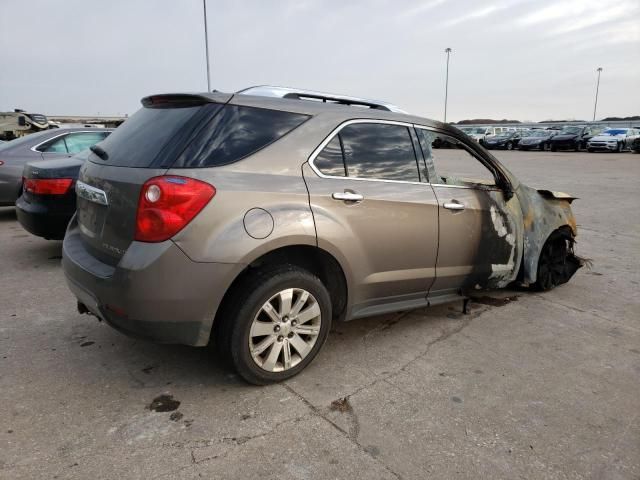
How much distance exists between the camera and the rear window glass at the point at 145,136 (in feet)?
9.27

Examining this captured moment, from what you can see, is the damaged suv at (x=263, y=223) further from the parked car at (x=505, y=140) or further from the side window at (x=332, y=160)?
the parked car at (x=505, y=140)

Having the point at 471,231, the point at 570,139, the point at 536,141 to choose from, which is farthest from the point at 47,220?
the point at 536,141

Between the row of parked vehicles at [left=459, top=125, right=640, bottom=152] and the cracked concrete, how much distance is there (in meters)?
32.0

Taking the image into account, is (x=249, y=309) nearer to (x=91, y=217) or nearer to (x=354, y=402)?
(x=354, y=402)

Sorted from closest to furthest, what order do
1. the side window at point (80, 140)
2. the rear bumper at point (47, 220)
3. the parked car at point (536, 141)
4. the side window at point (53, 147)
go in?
the rear bumper at point (47, 220) < the side window at point (53, 147) < the side window at point (80, 140) < the parked car at point (536, 141)

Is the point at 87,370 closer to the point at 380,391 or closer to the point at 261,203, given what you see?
the point at 261,203

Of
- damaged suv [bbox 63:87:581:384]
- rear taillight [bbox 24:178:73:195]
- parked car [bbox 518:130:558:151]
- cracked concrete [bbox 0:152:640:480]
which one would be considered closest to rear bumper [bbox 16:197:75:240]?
rear taillight [bbox 24:178:73:195]

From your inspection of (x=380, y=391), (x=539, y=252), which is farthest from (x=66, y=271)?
(x=539, y=252)

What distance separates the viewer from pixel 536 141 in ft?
120

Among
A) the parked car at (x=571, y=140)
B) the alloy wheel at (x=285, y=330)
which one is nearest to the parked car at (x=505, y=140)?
the parked car at (x=571, y=140)

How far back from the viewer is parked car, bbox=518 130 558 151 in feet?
119

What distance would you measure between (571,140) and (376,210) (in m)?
36.7

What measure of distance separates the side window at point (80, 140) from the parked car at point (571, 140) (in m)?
34.8

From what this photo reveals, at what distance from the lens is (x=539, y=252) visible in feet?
15.3
